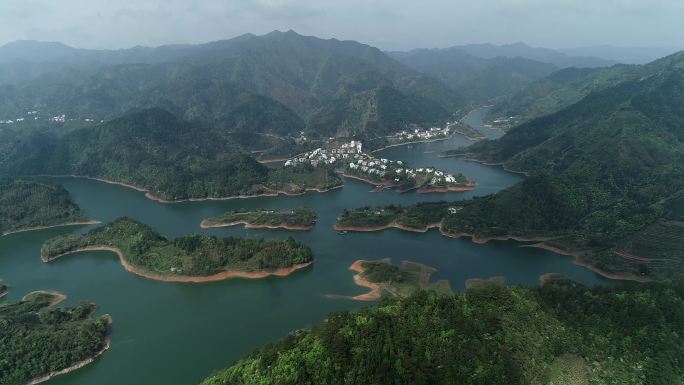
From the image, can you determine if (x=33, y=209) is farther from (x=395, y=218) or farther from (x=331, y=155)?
(x=331, y=155)

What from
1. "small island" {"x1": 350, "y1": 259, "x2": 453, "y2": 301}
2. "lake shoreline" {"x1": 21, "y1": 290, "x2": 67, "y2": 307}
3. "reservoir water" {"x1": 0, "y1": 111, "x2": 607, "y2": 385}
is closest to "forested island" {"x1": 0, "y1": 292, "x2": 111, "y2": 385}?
"reservoir water" {"x1": 0, "y1": 111, "x2": 607, "y2": 385}

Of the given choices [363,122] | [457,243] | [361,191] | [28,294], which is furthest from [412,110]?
[28,294]

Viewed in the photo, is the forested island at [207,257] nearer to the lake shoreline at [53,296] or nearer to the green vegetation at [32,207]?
the lake shoreline at [53,296]

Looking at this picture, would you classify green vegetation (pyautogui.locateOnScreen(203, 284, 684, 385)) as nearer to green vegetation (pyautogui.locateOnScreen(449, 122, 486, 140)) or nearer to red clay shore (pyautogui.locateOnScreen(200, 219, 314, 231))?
red clay shore (pyautogui.locateOnScreen(200, 219, 314, 231))

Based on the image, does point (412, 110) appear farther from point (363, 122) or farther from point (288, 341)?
point (288, 341)

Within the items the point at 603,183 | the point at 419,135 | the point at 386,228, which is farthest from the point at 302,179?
the point at 419,135

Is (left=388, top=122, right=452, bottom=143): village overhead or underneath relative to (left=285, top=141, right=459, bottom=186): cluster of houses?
overhead
